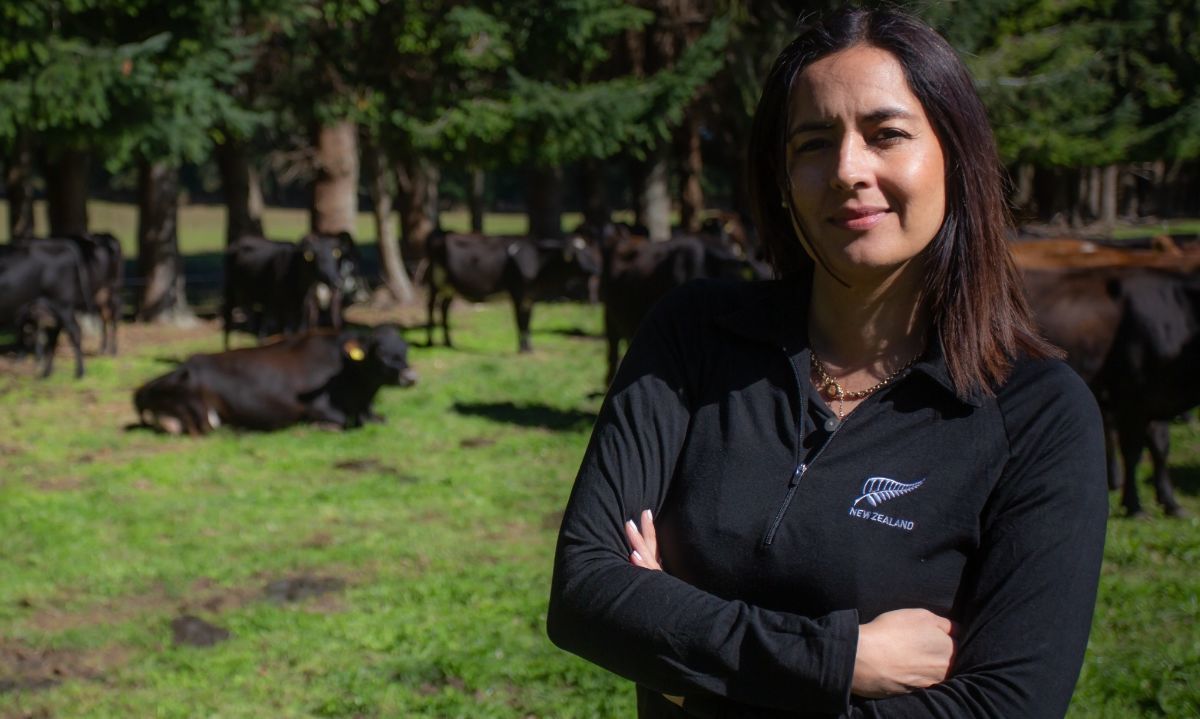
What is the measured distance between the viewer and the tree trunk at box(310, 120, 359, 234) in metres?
21.8

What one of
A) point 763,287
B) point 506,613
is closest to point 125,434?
point 506,613

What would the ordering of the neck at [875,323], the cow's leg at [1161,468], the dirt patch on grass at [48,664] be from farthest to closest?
the cow's leg at [1161,468], the dirt patch on grass at [48,664], the neck at [875,323]

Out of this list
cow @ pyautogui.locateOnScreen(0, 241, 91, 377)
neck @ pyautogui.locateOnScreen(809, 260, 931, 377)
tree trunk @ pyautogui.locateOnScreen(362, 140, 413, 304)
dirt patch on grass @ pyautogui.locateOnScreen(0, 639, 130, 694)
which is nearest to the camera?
neck @ pyautogui.locateOnScreen(809, 260, 931, 377)

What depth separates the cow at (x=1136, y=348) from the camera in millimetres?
8758

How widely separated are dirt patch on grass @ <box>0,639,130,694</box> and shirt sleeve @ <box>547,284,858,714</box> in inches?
175

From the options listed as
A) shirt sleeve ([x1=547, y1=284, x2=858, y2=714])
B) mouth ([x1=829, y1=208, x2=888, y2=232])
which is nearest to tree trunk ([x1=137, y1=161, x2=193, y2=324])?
shirt sleeve ([x1=547, y1=284, x2=858, y2=714])

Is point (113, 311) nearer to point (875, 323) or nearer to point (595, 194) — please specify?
point (595, 194)

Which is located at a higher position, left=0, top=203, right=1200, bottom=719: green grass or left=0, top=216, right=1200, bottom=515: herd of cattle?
left=0, top=216, right=1200, bottom=515: herd of cattle

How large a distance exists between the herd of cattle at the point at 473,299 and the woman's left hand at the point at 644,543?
3.30 feet

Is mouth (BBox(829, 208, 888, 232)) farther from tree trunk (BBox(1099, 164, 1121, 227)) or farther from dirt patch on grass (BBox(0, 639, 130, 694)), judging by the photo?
tree trunk (BBox(1099, 164, 1121, 227))

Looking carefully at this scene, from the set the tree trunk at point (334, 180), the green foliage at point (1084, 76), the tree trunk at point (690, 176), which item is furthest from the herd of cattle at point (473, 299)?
the green foliage at point (1084, 76)

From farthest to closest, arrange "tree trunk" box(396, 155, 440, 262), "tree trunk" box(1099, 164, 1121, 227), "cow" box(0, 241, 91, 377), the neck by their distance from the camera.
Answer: "tree trunk" box(1099, 164, 1121, 227)
"tree trunk" box(396, 155, 440, 262)
"cow" box(0, 241, 91, 377)
the neck

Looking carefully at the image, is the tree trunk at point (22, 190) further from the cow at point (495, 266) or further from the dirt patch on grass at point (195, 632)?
the dirt patch on grass at point (195, 632)

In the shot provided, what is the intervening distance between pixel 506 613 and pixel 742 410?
4.72 m
